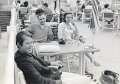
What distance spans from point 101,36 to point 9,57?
247 inches

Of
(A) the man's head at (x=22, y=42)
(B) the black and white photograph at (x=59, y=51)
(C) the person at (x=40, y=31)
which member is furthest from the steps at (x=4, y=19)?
(A) the man's head at (x=22, y=42)

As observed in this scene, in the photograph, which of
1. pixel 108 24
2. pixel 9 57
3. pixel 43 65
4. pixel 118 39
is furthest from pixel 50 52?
pixel 108 24

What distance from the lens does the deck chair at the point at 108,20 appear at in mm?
8069

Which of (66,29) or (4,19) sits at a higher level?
(4,19)

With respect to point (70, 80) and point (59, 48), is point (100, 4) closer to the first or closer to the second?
point (59, 48)

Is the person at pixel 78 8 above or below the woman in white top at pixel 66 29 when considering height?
above

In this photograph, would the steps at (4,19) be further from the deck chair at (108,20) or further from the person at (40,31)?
the person at (40,31)

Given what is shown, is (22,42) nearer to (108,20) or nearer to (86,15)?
(108,20)

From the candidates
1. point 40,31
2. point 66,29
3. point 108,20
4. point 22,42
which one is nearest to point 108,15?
point 108,20

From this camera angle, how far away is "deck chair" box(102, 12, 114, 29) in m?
8.07

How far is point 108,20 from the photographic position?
8.22m

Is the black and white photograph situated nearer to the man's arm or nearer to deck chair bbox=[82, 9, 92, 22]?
the man's arm

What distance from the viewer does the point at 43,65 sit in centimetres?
Answer: 243

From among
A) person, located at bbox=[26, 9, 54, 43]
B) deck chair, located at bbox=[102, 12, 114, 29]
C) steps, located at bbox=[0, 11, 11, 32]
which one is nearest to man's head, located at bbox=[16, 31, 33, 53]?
person, located at bbox=[26, 9, 54, 43]
